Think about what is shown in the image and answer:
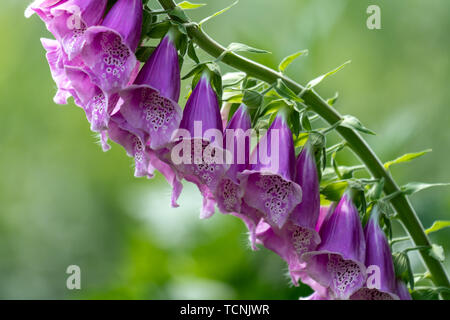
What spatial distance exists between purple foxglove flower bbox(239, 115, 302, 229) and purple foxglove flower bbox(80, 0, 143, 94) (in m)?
0.34

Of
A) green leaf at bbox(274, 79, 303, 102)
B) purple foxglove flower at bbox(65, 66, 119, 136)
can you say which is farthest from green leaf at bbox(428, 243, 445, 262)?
purple foxglove flower at bbox(65, 66, 119, 136)

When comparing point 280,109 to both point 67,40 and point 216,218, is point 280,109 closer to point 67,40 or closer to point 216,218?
point 67,40

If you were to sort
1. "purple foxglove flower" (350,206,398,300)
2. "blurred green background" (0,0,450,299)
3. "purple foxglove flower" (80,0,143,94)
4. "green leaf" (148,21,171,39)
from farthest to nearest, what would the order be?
"blurred green background" (0,0,450,299) → "purple foxglove flower" (350,206,398,300) → "green leaf" (148,21,171,39) → "purple foxglove flower" (80,0,143,94)

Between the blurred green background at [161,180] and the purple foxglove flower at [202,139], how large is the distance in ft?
1.24

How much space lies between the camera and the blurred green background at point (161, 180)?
2.90 meters

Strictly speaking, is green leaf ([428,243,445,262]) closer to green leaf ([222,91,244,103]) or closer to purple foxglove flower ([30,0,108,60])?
green leaf ([222,91,244,103])

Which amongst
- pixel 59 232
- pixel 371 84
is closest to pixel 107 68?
pixel 371 84

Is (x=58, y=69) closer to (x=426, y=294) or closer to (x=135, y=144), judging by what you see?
(x=135, y=144)

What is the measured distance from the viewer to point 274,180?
130 cm

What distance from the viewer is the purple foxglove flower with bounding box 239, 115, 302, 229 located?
4.15 ft

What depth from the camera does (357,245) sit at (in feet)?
4.52

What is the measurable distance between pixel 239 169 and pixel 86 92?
0.38m

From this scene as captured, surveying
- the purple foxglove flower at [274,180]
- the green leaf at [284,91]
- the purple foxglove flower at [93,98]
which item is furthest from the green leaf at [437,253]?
the purple foxglove flower at [93,98]

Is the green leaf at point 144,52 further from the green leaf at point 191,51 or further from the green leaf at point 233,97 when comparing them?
the green leaf at point 233,97
